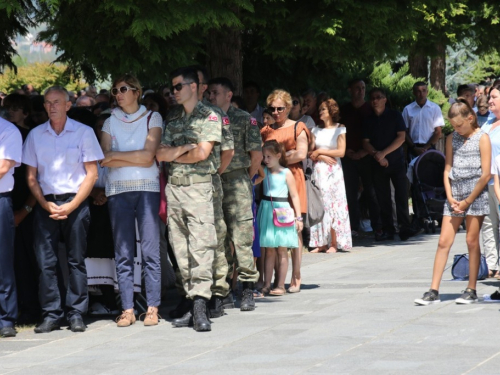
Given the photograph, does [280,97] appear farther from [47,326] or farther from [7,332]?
[7,332]

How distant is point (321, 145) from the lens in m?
12.7

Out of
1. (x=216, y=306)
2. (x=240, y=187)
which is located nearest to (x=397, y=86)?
(x=240, y=187)

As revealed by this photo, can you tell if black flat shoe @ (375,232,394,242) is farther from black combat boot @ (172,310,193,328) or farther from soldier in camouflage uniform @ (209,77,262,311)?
black combat boot @ (172,310,193,328)

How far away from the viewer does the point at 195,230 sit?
836cm

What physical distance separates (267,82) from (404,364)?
949 cm

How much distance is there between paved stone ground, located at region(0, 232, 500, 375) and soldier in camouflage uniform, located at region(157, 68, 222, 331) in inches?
17.3

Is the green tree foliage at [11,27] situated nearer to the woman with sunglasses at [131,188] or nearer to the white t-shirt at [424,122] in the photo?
the woman with sunglasses at [131,188]

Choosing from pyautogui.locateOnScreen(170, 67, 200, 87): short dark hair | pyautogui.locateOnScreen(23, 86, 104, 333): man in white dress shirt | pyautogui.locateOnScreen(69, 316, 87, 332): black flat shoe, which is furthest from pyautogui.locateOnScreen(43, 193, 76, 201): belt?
pyautogui.locateOnScreen(170, 67, 200, 87): short dark hair

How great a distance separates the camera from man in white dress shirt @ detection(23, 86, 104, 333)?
8.43 m

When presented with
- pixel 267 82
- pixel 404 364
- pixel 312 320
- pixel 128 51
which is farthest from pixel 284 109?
pixel 267 82

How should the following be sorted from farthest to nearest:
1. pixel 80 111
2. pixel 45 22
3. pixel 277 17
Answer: pixel 277 17 → pixel 45 22 → pixel 80 111

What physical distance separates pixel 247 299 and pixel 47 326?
1791 mm

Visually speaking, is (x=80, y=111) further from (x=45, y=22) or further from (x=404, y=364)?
(x=404, y=364)

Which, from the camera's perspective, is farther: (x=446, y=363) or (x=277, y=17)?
(x=277, y=17)
